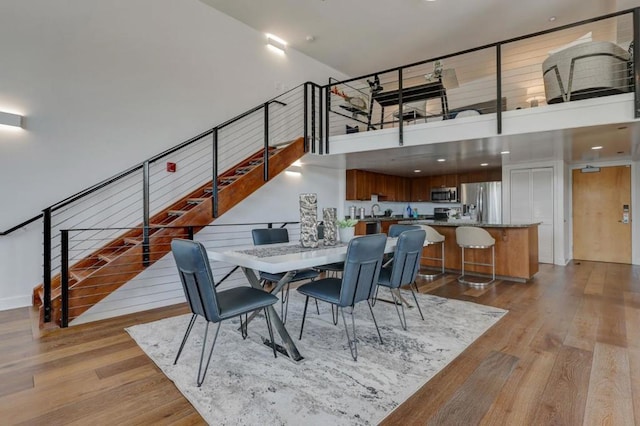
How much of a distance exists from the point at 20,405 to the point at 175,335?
113 centimetres

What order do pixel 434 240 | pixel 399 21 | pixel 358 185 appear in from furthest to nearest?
pixel 358 185 < pixel 399 21 < pixel 434 240

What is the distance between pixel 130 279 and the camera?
3.26 metres

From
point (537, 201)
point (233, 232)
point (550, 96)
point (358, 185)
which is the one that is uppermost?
point (550, 96)

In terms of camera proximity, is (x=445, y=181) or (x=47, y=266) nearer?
(x=47, y=266)

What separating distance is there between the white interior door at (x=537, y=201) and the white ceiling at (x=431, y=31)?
18.7 inches

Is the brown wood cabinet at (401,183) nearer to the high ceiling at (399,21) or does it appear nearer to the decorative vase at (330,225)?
the high ceiling at (399,21)

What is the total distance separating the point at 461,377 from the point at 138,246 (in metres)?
3.12

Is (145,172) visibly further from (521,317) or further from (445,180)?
(445,180)

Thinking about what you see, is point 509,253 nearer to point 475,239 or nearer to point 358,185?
point 475,239

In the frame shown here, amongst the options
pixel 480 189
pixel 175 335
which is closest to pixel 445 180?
pixel 480 189

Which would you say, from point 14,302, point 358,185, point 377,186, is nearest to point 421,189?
point 377,186

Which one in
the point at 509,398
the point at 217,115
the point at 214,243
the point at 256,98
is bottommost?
the point at 509,398

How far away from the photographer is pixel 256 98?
5719mm

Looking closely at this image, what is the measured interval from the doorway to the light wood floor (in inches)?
151
